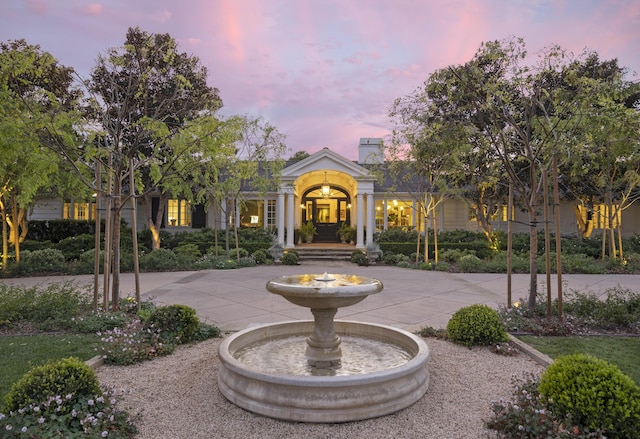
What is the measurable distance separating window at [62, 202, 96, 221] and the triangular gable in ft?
37.9

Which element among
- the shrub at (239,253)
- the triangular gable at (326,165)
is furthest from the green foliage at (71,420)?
the triangular gable at (326,165)

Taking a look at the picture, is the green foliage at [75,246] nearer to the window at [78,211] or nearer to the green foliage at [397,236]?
the window at [78,211]

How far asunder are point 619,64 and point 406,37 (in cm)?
1332

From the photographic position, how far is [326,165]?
61.7 ft

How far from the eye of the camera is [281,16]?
10180 millimetres

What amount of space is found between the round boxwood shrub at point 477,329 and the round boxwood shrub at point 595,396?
7.10ft

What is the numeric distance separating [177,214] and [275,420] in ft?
67.0

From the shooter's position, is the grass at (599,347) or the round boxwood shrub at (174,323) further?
the round boxwood shrub at (174,323)

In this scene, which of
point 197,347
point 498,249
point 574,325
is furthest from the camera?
point 498,249

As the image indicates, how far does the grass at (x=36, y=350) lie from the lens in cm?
423

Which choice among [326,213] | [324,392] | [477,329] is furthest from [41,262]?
[326,213]

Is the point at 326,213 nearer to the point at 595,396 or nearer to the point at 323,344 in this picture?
the point at 323,344

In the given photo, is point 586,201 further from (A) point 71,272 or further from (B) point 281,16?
(A) point 71,272

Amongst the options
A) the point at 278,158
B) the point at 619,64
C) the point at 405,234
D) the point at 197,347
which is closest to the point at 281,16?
the point at 278,158
